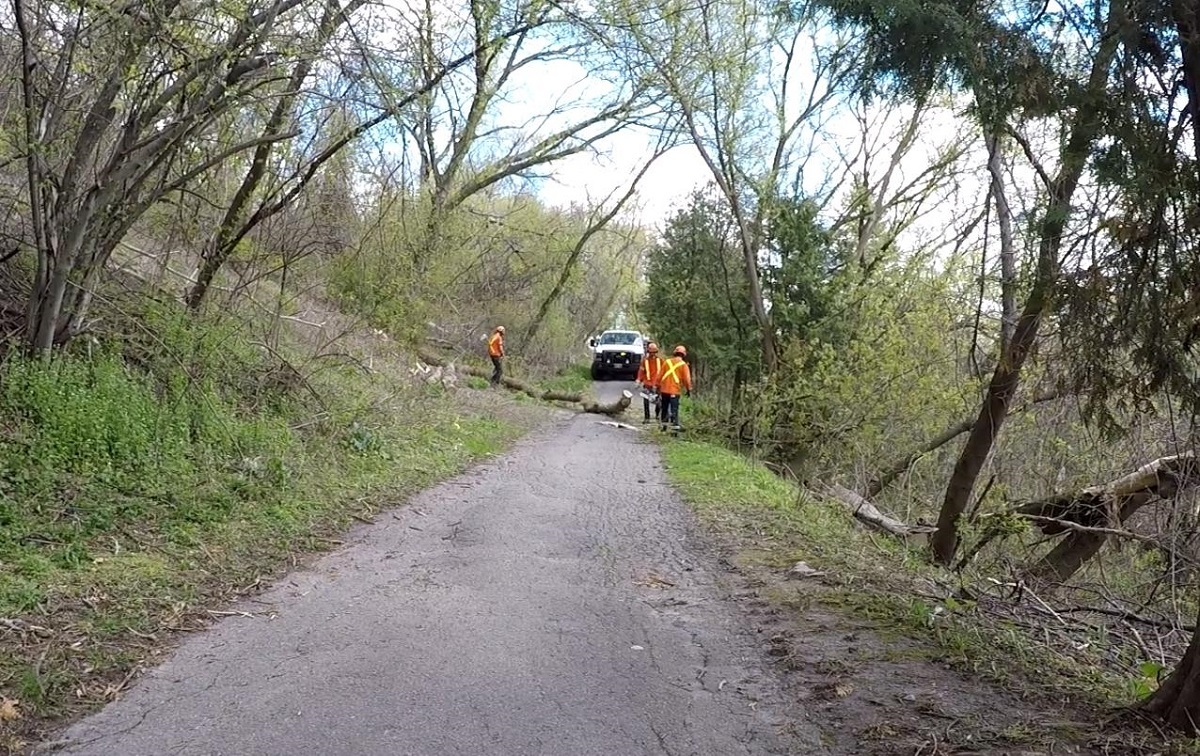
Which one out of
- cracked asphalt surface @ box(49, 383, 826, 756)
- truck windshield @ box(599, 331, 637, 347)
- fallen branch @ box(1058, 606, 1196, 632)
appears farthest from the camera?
truck windshield @ box(599, 331, 637, 347)

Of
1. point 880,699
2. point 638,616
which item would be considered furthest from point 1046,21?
point 638,616

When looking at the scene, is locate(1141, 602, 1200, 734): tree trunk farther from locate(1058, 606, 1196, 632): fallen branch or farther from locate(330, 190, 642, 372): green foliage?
locate(330, 190, 642, 372): green foliage

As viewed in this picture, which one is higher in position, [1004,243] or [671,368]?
[1004,243]

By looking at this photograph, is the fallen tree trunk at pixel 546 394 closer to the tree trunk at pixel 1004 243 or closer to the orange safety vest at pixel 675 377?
the orange safety vest at pixel 675 377

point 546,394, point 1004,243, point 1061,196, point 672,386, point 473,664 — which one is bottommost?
point 473,664

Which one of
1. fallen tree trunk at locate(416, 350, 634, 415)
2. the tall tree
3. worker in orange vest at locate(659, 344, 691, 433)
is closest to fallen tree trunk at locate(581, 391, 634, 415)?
fallen tree trunk at locate(416, 350, 634, 415)

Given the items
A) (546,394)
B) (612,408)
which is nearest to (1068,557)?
(612,408)

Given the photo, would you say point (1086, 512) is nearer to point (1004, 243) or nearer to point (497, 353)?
point (1004, 243)

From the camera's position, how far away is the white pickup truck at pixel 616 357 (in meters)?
37.9

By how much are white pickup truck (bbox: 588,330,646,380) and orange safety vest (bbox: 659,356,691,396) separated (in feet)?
62.0

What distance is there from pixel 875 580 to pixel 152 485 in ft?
19.3

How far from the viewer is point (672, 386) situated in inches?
728

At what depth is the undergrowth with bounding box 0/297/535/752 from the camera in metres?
4.64

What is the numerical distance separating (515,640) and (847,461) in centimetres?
1274
